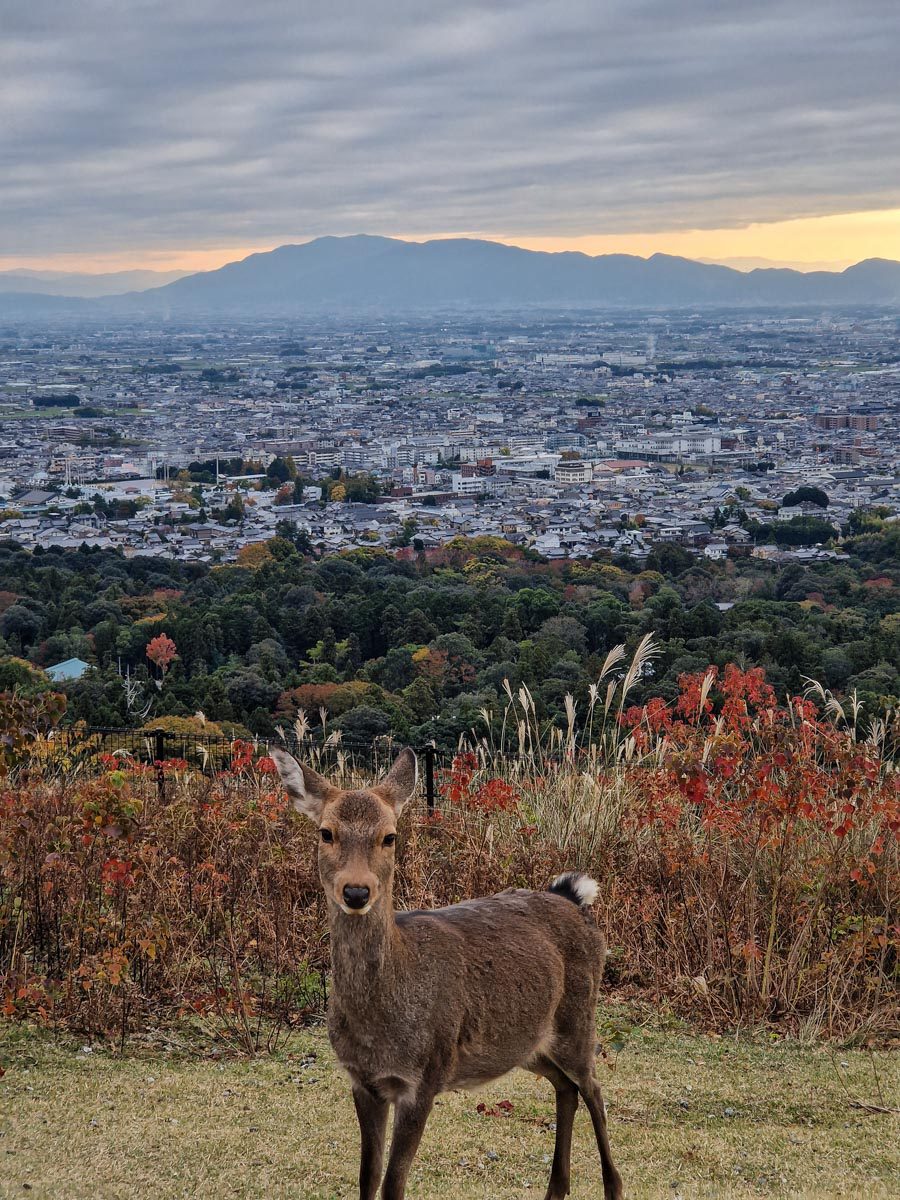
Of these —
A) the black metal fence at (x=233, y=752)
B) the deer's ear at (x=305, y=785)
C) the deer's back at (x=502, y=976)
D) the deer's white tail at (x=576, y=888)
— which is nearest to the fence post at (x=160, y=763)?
the black metal fence at (x=233, y=752)

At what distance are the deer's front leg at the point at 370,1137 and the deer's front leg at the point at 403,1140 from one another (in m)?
0.08

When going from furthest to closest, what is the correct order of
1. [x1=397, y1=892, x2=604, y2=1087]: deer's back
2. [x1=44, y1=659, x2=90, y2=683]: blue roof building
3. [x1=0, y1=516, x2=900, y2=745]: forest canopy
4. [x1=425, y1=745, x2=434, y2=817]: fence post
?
[x1=44, y1=659, x2=90, y2=683]: blue roof building
[x1=0, y1=516, x2=900, y2=745]: forest canopy
[x1=425, y1=745, x2=434, y2=817]: fence post
[x1=397, y1=892, x2=604, y2=1087]: deer's back

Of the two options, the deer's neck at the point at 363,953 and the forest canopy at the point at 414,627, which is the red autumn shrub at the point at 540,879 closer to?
the forest canopy at the point at 414,627

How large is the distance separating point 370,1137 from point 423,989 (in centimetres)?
46

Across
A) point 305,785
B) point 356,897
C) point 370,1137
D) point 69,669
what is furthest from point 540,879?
point 69,669

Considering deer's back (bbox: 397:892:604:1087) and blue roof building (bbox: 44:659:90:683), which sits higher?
deer's back (bbox: 397:892:604:1087)

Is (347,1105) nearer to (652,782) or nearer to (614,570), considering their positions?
(652,782)

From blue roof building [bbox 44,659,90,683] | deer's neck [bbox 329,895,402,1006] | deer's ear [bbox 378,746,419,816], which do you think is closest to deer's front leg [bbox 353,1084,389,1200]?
deer's neck [bbox 329,895,402,1006]

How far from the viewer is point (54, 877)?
6.48 meters

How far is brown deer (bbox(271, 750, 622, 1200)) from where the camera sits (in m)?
3.64

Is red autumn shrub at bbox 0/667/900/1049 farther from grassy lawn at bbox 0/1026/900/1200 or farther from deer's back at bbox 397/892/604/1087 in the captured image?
deer's back at bbox 397/892/604/1087

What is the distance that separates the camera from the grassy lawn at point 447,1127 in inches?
182

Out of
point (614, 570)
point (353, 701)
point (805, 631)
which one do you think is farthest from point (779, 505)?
point (353, 701)

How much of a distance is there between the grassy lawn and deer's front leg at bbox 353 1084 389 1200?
0.72 m
